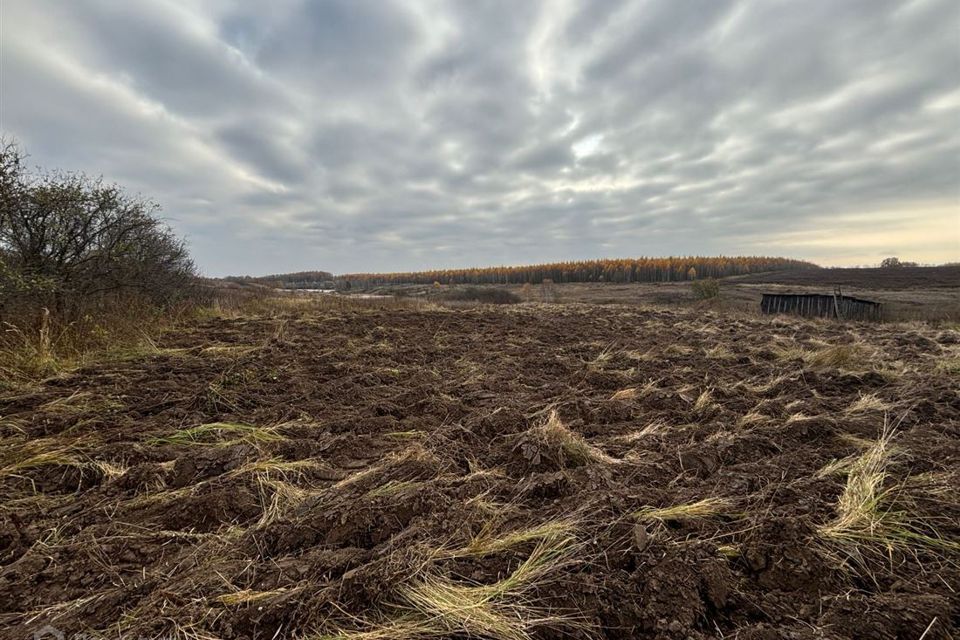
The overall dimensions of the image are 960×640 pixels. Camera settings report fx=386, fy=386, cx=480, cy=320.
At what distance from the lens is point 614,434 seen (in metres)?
3.83

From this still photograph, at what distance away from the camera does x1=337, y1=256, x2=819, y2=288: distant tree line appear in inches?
3569

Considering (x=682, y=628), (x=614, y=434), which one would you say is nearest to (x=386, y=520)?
(x=682, y=628)

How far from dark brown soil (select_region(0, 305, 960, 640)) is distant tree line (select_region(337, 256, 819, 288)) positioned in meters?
87.8

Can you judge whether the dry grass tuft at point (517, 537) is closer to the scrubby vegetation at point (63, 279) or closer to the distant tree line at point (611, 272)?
the scrubby vegetation at point (63, 279)

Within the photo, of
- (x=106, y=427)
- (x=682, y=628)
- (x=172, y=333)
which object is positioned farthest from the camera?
(x=172, y=333)

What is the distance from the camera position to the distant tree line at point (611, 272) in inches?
3569

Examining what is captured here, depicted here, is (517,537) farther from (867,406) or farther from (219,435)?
(867,406)

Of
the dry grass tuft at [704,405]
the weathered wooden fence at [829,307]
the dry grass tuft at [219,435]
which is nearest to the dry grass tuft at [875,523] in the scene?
the dry grass tuft at [704,405]

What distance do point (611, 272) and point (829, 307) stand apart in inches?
2865

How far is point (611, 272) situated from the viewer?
3720 inches

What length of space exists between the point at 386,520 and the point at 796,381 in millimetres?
6147

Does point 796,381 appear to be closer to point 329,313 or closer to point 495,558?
point 495,558

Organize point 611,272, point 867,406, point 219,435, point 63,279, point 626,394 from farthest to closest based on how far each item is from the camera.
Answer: point 611,272 < point 63,279 < point 626,394 < point 867,406 < point 219,435

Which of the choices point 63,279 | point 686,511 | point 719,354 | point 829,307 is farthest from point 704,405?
point 829,307
